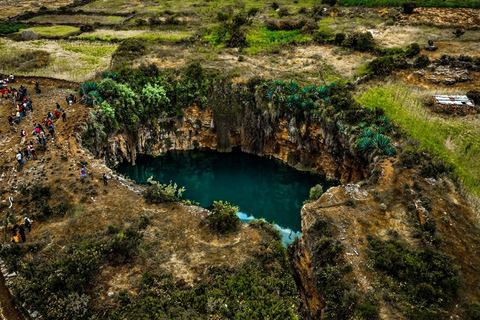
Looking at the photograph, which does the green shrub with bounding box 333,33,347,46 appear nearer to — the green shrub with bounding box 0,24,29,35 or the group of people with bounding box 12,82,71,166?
the group of people with bounding box 12,82,71,166

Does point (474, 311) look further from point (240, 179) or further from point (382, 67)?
point (382, 67)

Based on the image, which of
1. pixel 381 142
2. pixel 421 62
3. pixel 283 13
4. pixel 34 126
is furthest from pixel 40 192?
pixel 283 13

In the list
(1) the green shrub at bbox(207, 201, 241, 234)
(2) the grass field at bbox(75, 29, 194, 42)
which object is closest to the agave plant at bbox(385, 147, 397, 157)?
(1) the green shrub at bbox(207, 201, 241, 234)

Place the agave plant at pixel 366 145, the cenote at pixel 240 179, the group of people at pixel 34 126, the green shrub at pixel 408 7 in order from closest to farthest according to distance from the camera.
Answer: the group of people at pixel 34 126 < the agave plant at pixel 366 145 < the cenote at pixel 240 179 < the green shrub at pixel 408 7

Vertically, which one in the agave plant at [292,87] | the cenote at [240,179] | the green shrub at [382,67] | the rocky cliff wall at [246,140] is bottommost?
the cenote at [240,179]

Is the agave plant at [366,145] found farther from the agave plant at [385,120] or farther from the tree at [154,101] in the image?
the tree at [154,101]

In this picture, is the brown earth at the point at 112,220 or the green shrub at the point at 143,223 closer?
the brown earth at the point at 112,220

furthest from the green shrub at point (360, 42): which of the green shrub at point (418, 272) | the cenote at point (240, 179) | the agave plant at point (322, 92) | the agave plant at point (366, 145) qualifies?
the green shrub at point (418, 272)
